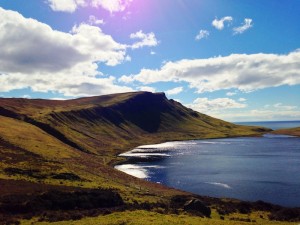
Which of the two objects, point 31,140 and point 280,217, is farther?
point 31,140

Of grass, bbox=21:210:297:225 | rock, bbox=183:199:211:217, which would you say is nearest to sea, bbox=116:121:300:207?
rock, bbox=183:199:211:217

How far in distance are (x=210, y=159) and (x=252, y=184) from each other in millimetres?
63651

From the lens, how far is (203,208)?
5819cm

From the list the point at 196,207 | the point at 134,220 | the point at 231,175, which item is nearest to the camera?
the point at 134,220

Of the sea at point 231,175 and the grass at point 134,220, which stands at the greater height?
the grass at point 134,220

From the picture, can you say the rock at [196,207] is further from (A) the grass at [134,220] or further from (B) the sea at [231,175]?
(B) the sea at [231,175]

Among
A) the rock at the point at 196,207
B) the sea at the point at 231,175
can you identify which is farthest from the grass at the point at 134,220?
the sea at the point at 231,175

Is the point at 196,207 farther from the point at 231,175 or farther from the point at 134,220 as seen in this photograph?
the point at 231,175

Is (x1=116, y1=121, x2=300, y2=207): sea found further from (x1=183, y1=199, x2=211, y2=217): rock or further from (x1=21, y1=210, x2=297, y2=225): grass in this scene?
(x1=21, y1=210, x2=297, y2=225): grass

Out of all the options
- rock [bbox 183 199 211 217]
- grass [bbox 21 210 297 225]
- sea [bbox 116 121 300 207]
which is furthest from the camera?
sea [bbox 116 121 300 207]

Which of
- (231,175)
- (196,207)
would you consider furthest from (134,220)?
(231,175)

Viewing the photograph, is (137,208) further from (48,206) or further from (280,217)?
(280,217)

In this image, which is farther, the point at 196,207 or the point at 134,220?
the point at 196,207

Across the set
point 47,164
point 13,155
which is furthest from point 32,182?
point 13,155
